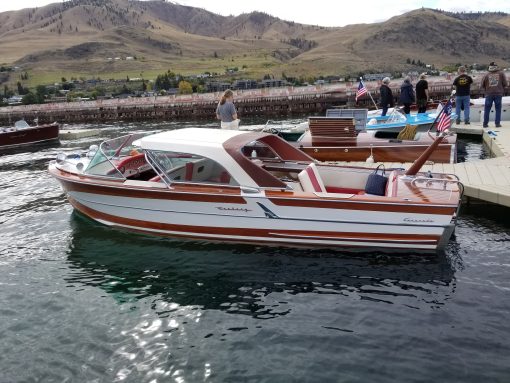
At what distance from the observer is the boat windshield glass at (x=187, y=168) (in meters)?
9.74

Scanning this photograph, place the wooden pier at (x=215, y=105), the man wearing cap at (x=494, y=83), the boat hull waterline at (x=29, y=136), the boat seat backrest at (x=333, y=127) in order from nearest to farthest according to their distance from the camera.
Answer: the boat seat backrest at (x=333, y=127) < the man wearing cap at (x=494, y=83) < the boat hull waterline at (x=29, y=136) < the wooden pier at (x=215, y=105)

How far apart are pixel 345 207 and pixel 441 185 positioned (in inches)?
84.6

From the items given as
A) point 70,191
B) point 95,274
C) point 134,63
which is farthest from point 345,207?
point 134,63

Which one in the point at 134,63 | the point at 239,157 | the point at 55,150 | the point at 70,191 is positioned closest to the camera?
the point at 239,157

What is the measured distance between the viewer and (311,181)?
32.1 ft

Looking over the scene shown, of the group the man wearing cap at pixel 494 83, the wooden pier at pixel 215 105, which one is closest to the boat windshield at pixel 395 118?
the man wearing cap at pixel 494 83

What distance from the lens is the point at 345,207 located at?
8945 millimetres

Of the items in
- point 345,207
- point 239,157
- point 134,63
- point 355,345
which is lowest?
point 355,345

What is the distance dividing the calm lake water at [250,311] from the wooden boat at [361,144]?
14.1 feet

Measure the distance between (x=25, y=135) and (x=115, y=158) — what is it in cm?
2090

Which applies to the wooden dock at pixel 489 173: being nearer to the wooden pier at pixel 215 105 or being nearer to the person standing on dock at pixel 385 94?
the person standing on dock at pixel 385 94

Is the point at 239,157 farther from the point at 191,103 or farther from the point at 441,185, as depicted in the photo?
the point at 191,103

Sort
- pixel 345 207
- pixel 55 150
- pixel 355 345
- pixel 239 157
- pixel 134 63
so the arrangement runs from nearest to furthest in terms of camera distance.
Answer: pixel 355 345 < pixel 345 207 < pixel 239 157 < pixel 55 150 < pixel 134 63

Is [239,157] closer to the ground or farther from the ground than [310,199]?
farther from the ground
